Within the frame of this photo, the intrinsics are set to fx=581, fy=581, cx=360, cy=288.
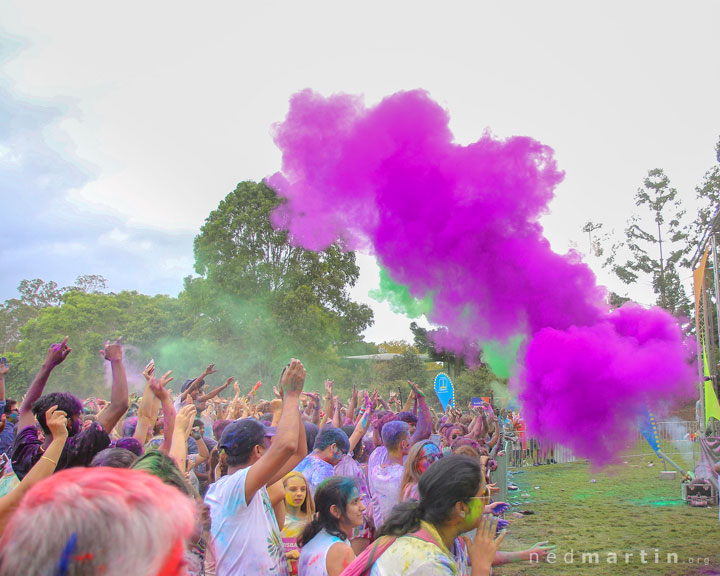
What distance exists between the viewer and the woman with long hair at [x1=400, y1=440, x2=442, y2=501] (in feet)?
14.2

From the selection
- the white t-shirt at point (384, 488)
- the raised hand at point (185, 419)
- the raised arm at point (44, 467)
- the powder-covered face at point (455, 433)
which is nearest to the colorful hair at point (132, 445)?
the raised hand at point (185, 419)

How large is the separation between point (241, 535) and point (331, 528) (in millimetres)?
602

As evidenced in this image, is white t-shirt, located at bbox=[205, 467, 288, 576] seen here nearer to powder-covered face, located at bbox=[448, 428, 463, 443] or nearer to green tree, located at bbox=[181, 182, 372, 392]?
powder-covered face, located at bbox=[448, 428, 463, 443]


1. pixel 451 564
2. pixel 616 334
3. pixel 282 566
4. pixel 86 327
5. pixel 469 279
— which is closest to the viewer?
pixel 451 564

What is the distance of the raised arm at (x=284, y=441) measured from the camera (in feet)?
9.41

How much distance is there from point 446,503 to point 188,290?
30.1m

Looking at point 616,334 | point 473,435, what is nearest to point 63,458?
point 473,435

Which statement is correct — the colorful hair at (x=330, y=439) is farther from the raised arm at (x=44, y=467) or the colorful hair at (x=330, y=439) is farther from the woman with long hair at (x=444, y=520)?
the raised arm at (x=44, y=467)

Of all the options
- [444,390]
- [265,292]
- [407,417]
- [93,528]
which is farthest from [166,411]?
[265,292]

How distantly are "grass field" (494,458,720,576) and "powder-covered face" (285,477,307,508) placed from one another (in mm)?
4947

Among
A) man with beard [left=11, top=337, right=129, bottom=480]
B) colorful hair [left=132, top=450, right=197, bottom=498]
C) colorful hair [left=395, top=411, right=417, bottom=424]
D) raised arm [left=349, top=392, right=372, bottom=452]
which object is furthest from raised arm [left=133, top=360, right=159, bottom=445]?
colorful hair [left=395, top=411, right=417, bottom=424]

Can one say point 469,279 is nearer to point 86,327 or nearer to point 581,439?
point 581,439

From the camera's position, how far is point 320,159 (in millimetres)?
12562

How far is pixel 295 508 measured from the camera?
3.88m
